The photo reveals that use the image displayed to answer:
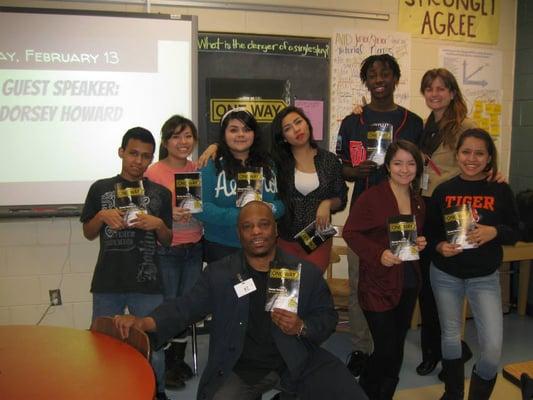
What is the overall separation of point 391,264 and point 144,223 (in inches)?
48.3

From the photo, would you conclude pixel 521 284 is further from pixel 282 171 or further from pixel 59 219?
pixel 59 219

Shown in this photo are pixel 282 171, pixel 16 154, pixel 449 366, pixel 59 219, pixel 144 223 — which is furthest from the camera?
pixel 59 219

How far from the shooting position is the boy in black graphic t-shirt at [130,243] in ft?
8.27

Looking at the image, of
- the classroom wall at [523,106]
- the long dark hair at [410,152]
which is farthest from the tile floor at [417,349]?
the long dark hair at [410,152]

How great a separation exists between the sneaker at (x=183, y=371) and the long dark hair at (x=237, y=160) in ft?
4.62

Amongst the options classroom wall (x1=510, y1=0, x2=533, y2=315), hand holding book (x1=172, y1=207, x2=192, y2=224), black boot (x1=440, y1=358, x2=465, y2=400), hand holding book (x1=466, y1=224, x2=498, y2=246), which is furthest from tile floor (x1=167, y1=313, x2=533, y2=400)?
hand holding book (x1=466, y1=224, x2=498, y2=246)

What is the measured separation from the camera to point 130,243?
2.55m

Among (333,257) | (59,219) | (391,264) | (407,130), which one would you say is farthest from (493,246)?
(59,219)

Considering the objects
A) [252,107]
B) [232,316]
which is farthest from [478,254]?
[252,107]

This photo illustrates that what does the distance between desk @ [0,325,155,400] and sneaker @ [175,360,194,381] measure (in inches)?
62.9

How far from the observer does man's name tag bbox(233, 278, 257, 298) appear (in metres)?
2.08

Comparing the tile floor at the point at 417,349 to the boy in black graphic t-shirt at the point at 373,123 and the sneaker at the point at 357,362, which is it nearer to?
the sneaker at the point at 357,362

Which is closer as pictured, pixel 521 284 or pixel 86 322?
pixel 86 322

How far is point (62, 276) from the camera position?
12.8 feet
